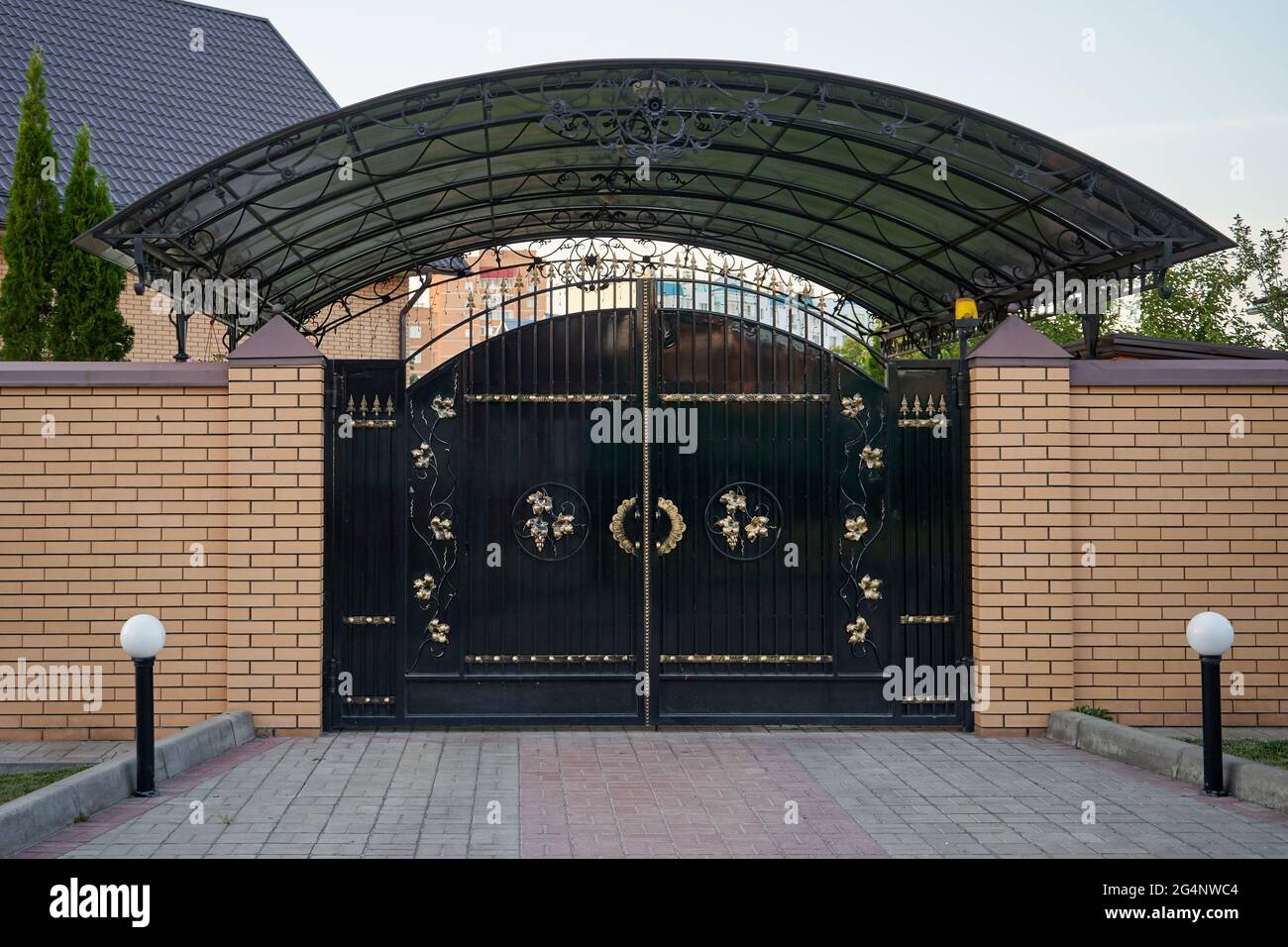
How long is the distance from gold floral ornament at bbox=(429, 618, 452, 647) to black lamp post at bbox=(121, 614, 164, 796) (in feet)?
6.50

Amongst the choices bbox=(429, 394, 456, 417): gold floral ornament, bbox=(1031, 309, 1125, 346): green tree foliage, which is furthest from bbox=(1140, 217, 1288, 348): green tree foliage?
bbox=(429, 394, 456, 417): gold floral ornament

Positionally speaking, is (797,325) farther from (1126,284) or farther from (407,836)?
(407,836)

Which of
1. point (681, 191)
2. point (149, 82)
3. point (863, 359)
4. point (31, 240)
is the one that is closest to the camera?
point (681, 191)

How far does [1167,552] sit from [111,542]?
7.00m

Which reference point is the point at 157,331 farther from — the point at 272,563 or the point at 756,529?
the point at 756,529

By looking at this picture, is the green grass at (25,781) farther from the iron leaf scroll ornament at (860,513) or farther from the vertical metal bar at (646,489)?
the iron leaf scroll ornament at (860,513)

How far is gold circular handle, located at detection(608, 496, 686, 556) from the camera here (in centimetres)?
798

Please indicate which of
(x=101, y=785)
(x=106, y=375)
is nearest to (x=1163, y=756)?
(x=101, y=785)

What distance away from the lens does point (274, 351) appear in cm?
772

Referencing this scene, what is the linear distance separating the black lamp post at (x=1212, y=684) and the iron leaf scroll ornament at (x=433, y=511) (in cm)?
455

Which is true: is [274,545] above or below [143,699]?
above

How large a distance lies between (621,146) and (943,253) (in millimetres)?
4930

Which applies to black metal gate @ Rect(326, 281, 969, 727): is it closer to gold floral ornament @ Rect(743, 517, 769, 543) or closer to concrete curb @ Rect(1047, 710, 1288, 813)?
gold floral ornament @ Rect(743, 517, 769, 543)
